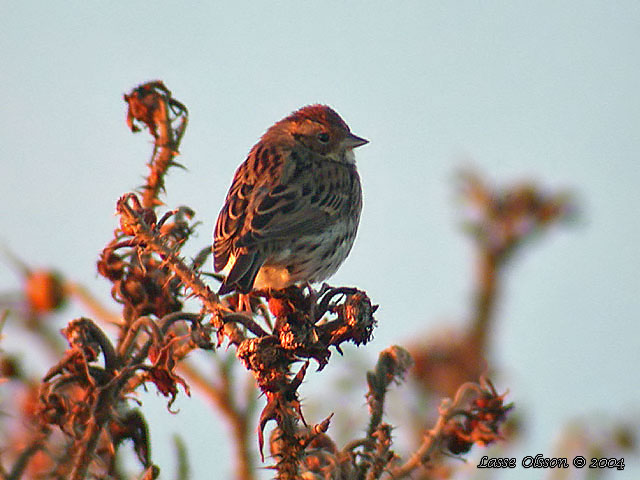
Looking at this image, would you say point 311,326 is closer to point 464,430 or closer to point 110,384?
point 110,384

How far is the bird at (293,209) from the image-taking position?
5.36 meters

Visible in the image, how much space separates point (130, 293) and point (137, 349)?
1.12ft

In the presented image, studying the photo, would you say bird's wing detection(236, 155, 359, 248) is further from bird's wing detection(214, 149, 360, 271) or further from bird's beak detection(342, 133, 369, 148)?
bird's beak detection(342, 133, 369, 148)

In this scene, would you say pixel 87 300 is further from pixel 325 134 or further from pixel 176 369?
pixel 325 134

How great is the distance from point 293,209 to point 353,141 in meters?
1.49

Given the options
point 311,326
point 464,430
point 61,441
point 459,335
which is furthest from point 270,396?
point 459,335

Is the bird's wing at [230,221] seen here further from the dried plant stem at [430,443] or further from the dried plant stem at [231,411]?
the dried plant stem at [430,443]

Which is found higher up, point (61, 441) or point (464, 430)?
point (464, 430)

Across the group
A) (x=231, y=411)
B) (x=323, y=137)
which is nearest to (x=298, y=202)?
(x=323, y=137)

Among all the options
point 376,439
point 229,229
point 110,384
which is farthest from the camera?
point 229,229

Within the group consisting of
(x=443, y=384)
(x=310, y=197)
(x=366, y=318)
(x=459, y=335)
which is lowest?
(x=366, y=318)

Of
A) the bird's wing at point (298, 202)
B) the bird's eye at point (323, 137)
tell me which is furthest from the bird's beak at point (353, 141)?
the bird's wing at point (298, 202)

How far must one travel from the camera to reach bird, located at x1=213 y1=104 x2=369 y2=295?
17.6 feet

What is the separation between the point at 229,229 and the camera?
5.48 m
